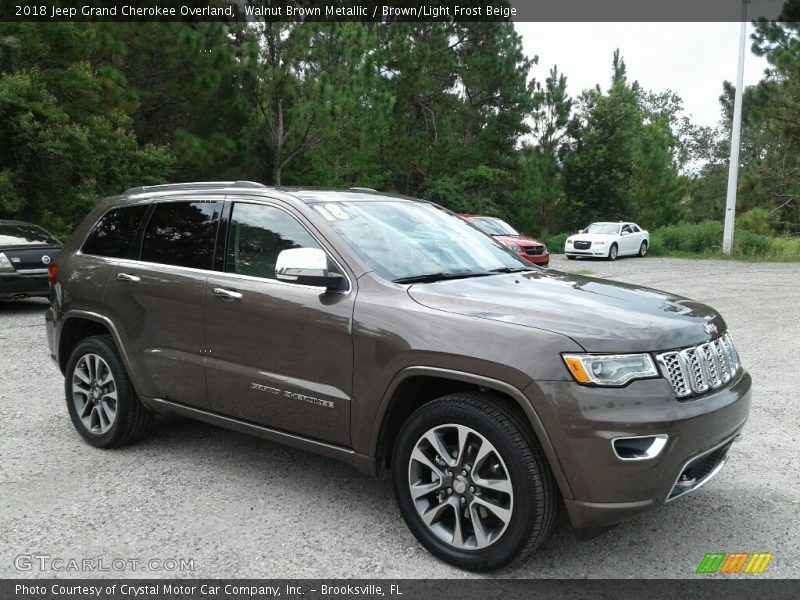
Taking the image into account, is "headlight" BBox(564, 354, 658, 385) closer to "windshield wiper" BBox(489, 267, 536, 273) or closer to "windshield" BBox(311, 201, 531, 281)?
"windshield" BBox(311, 201, 531, 281)

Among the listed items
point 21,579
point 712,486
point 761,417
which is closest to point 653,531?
point 712,486

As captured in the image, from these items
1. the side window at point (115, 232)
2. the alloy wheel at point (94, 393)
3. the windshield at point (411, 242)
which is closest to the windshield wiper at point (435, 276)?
the windshield at point (411, 242)

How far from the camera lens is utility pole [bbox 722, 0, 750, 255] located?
83.7ft

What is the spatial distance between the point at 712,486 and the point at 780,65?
2689 centimetres

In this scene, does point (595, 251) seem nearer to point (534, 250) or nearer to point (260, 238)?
point (534, 250)

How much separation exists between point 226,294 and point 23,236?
29.6 feet

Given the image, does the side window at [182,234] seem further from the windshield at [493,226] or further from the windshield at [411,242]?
the windshield at [493,226]

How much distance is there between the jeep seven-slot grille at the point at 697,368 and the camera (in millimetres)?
3080

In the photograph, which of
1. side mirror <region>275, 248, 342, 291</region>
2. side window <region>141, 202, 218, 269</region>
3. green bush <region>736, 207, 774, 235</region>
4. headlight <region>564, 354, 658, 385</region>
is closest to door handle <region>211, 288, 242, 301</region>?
side window <region>141, 202, 218, 269</region>

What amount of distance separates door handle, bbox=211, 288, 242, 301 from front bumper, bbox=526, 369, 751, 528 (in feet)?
5.95

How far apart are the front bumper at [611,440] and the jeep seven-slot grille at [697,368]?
82mm

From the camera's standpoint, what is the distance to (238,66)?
908 inches

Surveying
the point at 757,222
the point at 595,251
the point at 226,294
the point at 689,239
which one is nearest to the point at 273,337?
the point at 226,294

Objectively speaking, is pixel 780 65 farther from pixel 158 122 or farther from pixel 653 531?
pixel 653 531
